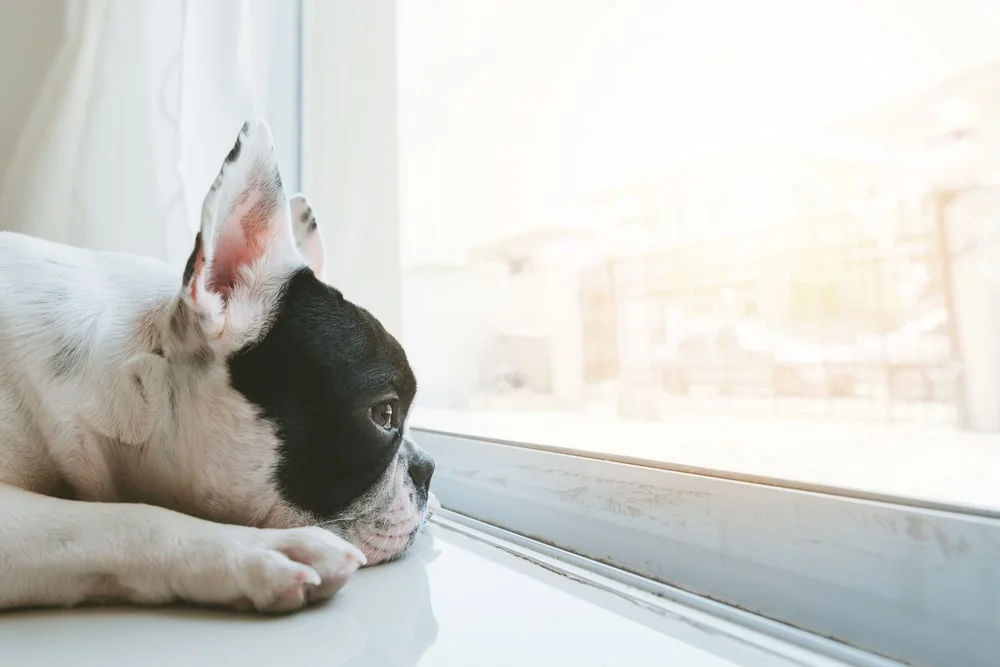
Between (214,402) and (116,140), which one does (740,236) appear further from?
(116,140)

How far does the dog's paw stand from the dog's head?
11 cm

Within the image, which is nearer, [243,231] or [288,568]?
[288,568]

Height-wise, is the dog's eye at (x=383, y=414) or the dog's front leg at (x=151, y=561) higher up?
the dog's eye at (x=383, y=414)

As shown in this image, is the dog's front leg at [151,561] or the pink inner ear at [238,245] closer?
the dog's front leg at [151,561]

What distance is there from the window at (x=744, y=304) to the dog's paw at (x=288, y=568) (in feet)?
1.09

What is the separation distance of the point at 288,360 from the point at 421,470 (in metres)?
0.22

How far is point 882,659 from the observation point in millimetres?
540

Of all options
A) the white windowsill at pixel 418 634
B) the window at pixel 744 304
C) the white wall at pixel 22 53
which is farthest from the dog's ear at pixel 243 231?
the white wall at pixel 22 53

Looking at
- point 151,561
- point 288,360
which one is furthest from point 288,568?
point 288,360

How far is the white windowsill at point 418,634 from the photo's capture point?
0.50m

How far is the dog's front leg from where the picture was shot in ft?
1.84

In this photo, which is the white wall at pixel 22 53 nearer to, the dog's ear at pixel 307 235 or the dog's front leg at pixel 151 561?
the dog's ear at pixel 307 235

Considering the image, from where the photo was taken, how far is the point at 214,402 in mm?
689

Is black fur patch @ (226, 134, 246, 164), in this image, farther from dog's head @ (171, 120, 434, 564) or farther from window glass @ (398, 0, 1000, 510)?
window glass @ (398, 0, 1000, 510)
